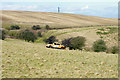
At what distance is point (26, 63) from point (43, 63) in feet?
3.73

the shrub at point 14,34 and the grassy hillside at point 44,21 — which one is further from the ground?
the grassy hillside at point 44,21

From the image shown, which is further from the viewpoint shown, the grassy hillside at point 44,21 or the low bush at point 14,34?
the grassy hillside at point 44,21

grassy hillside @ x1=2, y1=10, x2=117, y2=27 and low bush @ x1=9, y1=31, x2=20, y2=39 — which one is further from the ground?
grassy hillside @ x1=2, y1=10, x2=117, y2=27

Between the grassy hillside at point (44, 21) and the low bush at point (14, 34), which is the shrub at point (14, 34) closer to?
the low bush at point (14, 34)

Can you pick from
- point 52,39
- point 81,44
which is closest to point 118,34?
point 52,39

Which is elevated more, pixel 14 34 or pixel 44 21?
pixel 44 21

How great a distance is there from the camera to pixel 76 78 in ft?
37.6

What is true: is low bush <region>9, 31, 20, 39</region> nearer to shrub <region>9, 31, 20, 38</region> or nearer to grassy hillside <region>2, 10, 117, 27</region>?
shrub <region>9, 31, 20, 38</region>

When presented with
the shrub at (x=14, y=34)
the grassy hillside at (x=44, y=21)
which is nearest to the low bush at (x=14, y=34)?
the shrub at (x=14, y=34)

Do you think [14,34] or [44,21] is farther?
[44,21]

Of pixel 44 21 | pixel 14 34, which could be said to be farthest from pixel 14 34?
pixel 44 21

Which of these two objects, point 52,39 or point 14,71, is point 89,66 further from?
point 52,39

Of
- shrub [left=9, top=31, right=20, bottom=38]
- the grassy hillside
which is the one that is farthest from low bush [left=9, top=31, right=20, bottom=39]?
the grassy hillside

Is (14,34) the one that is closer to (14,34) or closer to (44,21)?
(14,34)
